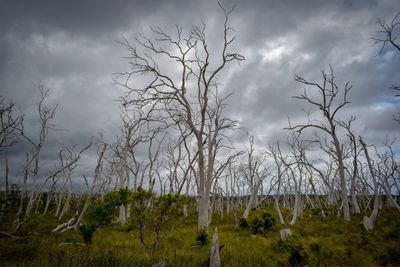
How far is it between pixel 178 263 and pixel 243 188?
3542 cm

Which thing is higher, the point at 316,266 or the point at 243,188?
the point at 243,188

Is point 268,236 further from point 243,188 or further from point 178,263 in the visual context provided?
point 243,188

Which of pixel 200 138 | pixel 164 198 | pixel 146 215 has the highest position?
pixel 200 138

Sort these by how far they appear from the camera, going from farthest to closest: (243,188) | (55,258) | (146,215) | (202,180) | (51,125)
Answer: (243,188)
(51,125)
(202,180)
(146,215)
(55,258)

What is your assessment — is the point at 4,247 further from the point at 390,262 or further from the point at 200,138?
the point at 390,262

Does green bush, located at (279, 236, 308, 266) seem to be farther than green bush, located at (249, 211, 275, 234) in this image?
No

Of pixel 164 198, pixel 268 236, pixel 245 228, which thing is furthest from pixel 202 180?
pixel 245 228

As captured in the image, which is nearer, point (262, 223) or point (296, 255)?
point (296, 255)

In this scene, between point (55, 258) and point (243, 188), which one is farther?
point (243, 188)

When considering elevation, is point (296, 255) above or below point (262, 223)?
below

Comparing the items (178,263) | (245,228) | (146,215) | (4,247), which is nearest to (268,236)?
(245,228)

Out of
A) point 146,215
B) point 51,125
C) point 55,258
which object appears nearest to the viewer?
point 55,258

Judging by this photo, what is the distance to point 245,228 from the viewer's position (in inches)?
600

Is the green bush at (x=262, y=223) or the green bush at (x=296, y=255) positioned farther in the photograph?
the green bush at (x=262, y=223)
